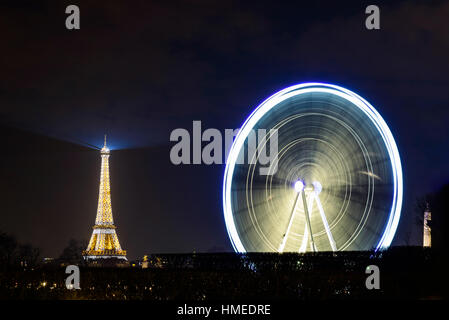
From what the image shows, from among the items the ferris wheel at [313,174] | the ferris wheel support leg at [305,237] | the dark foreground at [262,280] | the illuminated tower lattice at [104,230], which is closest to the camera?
the dark foreground at [262,280]

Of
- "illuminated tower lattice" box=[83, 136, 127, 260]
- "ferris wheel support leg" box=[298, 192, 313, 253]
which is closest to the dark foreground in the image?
"ferris wheel support leg" box=[298, 192, 313, 253]

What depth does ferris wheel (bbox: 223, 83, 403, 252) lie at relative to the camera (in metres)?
29.6

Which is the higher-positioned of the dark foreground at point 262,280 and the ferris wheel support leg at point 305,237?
the ferris wheel support leg at point 305,237

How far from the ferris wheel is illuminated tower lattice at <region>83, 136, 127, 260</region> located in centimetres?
6880

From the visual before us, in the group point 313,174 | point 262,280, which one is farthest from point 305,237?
point 262,280

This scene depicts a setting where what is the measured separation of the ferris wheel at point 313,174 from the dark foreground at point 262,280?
4.63 ft

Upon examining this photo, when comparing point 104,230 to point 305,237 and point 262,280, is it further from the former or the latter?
point 262,280

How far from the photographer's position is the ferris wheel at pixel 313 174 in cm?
2964

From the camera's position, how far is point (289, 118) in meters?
31.2

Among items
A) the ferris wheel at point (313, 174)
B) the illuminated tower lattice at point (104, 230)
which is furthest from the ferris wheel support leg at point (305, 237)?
the illuminated tower lattice at point (104, 230)

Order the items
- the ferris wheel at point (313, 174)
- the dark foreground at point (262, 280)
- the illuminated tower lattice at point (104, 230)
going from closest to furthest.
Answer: the dark foreground at point (262, 280) → the ferris wheel at point (313, 174) → the illuminated tower lattice at point (104, 230)

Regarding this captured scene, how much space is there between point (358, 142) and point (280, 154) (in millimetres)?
3211

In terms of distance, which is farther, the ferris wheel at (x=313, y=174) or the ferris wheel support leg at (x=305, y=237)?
the ferris wheel support leg at (x=305, y=237)

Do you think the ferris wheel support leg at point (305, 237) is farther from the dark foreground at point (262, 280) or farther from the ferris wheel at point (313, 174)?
the dark foreground at point (262, 280)
